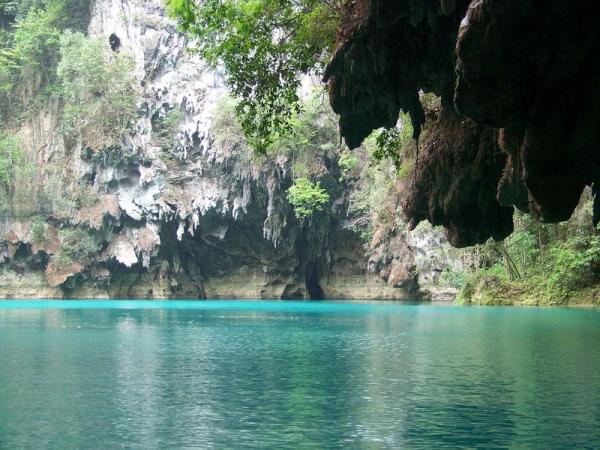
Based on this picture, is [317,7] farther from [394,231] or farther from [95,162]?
[95,162]

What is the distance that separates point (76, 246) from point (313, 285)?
18397 mm

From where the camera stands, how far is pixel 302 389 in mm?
12414

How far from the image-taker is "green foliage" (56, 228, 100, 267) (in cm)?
5572

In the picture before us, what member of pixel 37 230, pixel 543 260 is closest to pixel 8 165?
pixel 37 230

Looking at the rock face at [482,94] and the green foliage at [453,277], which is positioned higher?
the rock face at [482,94]

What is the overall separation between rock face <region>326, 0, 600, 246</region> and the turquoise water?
9.37 feet

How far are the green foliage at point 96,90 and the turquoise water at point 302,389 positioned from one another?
1379 inches

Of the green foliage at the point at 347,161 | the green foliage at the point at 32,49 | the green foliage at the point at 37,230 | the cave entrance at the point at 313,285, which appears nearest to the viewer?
the green foliage at the point at 347,161

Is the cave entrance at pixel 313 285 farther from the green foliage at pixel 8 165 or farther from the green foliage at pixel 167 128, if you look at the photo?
the green foliage at pixel 8 165

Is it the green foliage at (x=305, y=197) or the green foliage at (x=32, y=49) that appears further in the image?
the green foliage at (x=32, y=49)

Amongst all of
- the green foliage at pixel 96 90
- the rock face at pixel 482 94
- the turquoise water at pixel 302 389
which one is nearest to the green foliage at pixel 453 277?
the turquoise water at pixel 302 389

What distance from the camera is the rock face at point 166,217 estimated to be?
2122 inches

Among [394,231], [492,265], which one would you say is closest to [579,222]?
[492,265]

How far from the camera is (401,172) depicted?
1959 centimetres
